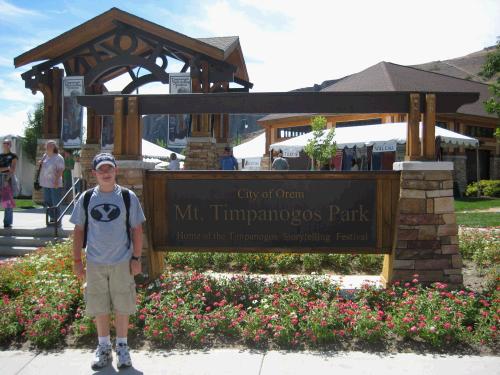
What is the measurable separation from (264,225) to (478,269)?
10.5ft

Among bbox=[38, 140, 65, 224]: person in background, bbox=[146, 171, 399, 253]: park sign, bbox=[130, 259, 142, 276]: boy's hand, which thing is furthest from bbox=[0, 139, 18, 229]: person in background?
bbox=[130, 259, 142, 276]: boy's hand

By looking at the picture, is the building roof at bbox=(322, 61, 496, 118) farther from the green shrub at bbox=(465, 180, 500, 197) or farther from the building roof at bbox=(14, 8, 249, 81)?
the building roof at bbox=(14, 8, 249, 81)

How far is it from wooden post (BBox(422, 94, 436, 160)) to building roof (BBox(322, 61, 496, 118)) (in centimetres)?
2094

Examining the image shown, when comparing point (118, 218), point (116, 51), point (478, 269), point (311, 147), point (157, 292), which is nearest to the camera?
point (118, 218)

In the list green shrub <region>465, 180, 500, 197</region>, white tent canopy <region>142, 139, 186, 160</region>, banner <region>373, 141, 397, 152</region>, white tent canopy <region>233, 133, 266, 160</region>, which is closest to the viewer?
banner <region>373, 141, 397, 152</region>

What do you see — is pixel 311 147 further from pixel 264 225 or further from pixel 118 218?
pixel 118 218

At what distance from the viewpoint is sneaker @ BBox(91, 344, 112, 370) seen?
3.96 m

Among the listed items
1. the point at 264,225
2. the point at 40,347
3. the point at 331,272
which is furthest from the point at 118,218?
the point at 331,272

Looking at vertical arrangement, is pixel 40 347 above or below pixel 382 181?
below

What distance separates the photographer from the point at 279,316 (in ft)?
15.4

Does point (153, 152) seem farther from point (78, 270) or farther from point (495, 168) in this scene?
point (495, 168)

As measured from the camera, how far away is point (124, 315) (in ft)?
13.2

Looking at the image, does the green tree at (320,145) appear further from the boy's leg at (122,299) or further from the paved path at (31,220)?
the boy's leg at (122,299)

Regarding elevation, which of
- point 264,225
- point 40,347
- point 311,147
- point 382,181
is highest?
point 311,147
